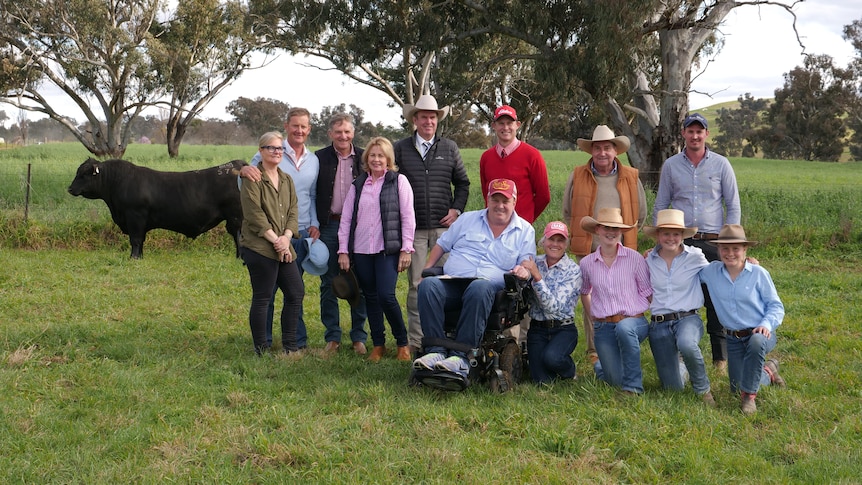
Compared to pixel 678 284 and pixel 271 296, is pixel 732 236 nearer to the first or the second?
pixel 678 284

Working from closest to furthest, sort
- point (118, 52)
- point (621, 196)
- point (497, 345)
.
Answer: point (497, 345) → point (621, 196) → point (118, 52)

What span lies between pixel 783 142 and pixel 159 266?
183 ft

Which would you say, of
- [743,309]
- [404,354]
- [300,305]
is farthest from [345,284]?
[743,309]

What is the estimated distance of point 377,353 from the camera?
5.81 metres

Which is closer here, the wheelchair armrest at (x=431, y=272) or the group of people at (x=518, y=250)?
the group of people at (x=518, y=250)

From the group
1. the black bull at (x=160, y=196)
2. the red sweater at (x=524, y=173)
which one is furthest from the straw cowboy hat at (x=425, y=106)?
the black bull at (x=160, y=196)

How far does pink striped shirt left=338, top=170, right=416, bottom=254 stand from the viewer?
219 inches

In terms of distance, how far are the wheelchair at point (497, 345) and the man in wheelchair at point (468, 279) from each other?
2 centimetres

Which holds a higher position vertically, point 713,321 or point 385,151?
point 385,151

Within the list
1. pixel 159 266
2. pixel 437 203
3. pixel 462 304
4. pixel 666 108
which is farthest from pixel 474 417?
pixel 666 108

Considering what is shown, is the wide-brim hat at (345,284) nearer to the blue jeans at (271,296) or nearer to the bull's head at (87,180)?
the blue jeans at (271,296)

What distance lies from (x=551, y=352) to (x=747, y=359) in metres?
1.19

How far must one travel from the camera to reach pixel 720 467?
365cm

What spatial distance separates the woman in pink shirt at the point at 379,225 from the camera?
18.1ft
